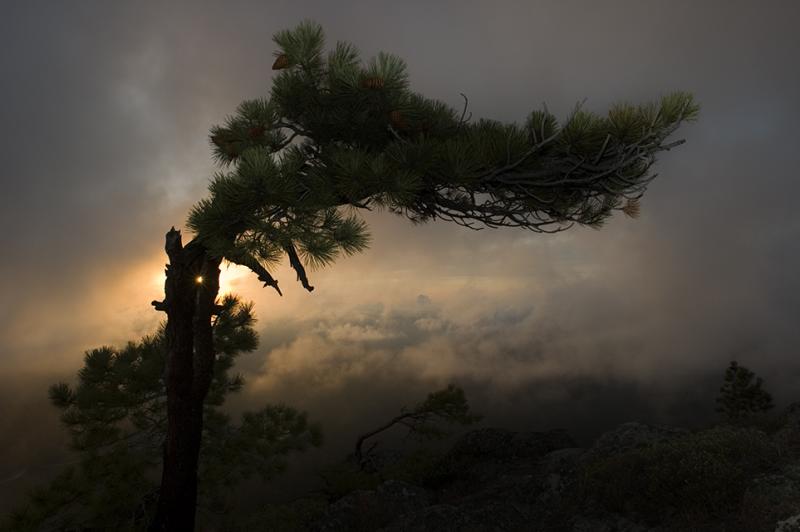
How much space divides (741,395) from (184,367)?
33343mm

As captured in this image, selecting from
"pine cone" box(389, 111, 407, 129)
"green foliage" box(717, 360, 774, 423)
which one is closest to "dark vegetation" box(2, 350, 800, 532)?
"pine cone" box(389, 111, 407, 129)

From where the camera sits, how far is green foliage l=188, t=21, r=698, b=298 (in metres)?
6.79

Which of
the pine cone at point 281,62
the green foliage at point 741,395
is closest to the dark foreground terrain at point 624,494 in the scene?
the pine cone at point 281,62

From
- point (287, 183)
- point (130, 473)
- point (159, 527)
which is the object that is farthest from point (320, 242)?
point (130, 473)

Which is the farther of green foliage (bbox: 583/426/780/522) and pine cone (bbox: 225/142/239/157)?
pine cone (bbox: 225/142/239/157)

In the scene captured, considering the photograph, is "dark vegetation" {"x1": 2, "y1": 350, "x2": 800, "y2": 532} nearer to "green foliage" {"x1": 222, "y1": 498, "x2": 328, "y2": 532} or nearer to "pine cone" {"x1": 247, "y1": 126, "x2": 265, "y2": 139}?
"green foliage" {"x1": 222, "y1": 498, "x2": 328, "y2": 532}

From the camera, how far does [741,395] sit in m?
31.9

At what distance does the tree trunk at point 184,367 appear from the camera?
27.2ft

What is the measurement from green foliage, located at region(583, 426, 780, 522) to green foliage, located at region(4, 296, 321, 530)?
23.7 feet

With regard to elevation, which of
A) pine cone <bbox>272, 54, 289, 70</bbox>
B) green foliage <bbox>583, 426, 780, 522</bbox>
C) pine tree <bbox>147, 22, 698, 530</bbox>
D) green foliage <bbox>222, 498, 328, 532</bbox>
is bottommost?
green foliage <bbox>222, 498, 328, 532</bbox>

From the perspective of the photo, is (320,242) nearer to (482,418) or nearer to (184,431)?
(184,431)

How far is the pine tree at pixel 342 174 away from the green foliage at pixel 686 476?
3.53 m

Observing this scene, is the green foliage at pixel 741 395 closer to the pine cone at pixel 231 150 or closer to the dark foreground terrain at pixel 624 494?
the dark foreground terrain at pixel 624 494

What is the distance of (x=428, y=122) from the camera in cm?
837
